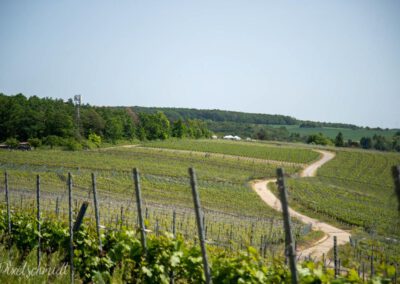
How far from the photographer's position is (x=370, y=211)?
110 ft

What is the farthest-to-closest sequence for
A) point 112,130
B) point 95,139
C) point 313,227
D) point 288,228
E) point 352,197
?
point 112,130 → point 95,139 → point 352,197 → point 313,227 → point 288,228

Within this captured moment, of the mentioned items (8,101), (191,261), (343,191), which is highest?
(8,101)

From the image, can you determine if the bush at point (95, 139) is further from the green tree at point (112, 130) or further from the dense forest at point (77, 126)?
the green tree at point (112, 130)

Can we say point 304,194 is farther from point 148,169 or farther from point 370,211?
point 148,169

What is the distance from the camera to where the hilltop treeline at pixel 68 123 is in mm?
71812

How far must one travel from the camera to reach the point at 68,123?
241 ft

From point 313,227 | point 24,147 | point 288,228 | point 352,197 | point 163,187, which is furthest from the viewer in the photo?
point 24,147

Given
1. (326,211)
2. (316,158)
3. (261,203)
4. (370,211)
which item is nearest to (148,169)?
(261,203)

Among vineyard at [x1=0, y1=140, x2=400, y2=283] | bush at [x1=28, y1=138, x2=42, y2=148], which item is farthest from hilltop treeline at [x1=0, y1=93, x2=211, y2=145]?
vineyard at [x1=0, y1=140, x2=400, y2=283]

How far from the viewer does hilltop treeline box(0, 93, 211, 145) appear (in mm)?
71812

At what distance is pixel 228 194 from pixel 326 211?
10.5m

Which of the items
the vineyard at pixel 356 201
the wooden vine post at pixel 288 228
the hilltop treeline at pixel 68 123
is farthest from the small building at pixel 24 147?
the wooden vine post at pixel 288 228

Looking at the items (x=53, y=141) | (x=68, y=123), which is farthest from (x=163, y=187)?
(x=68, y=123)

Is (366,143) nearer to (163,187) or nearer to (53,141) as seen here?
(163,187)
